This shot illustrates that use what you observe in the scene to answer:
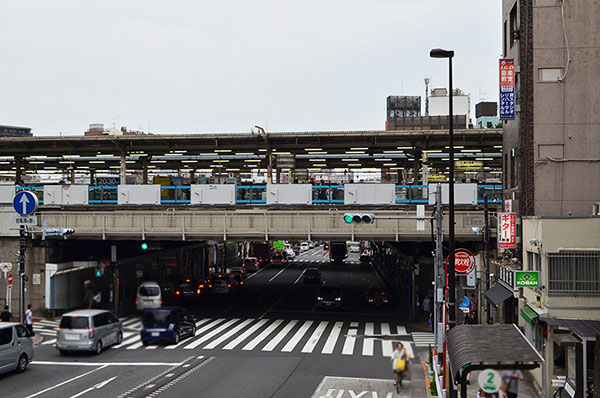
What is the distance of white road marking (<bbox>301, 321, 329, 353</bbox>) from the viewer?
2703 cm

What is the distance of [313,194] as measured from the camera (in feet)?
115

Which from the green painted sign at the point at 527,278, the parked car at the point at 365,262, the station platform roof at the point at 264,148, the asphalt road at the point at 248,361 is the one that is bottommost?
the parked car at the point at 365,262

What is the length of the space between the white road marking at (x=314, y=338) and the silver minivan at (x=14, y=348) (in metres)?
10.9

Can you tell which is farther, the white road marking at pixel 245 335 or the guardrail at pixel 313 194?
the guardrail at pixel 313 194

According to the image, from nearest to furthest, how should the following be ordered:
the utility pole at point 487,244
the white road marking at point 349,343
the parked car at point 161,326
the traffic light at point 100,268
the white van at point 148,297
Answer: the parked car at point 161,326
the white road marking at point 349,343
the utility pole at point 487,244
the white van at point 148,297
the traffic light at point 100,268

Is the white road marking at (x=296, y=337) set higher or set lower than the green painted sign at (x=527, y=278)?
lower

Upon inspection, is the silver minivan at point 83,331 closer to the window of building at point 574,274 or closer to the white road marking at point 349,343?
the white road marking at point 349,343

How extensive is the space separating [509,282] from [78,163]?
38199 mm

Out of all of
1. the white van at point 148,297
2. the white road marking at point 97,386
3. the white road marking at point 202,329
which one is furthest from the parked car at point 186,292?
the white road marking at point 97,386

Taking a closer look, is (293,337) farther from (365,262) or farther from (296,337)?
(365,262)

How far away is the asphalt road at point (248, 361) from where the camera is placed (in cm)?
1930

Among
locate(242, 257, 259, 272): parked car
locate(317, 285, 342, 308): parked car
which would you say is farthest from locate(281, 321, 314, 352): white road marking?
locate(242, 257, 259, 272): parked car

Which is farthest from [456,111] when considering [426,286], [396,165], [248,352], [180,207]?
[248,352]

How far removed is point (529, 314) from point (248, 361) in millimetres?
10529
